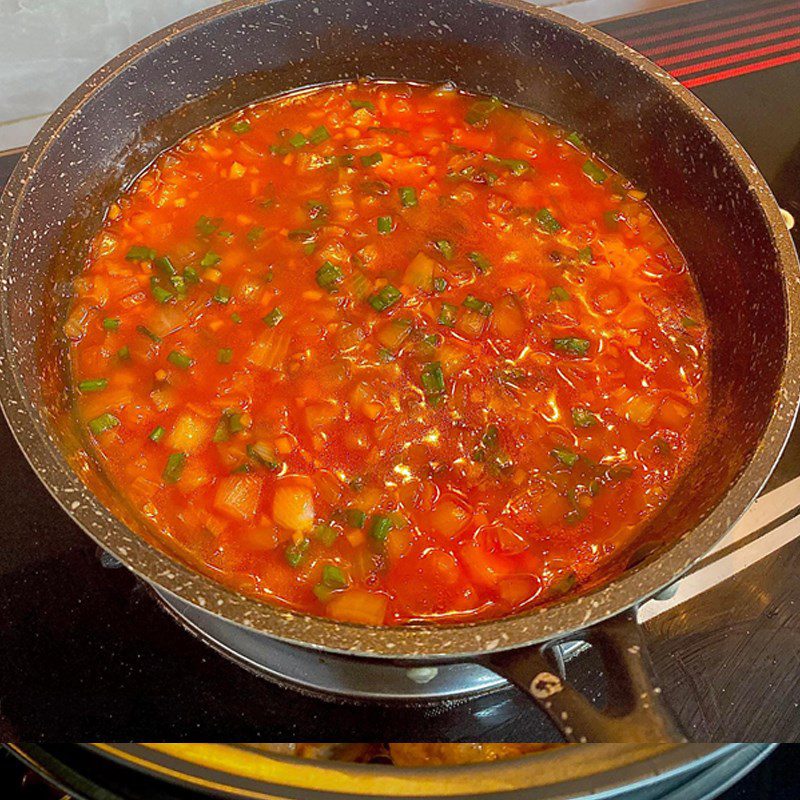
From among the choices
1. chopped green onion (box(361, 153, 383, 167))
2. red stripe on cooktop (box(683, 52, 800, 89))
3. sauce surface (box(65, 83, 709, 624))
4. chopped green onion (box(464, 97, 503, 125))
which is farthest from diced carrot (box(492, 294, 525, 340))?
red stripe on cooktop (box(683, 52, 800, 89))

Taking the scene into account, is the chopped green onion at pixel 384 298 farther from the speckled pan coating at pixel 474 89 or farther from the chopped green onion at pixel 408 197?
the speckled pan coating at pixel 474 89

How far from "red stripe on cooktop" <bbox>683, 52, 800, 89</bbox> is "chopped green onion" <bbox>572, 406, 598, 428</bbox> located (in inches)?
52.0

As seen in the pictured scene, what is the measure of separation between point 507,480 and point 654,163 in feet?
2.65

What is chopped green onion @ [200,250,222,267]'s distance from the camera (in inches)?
65.3

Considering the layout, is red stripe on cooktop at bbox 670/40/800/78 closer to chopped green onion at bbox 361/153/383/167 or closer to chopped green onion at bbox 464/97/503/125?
chopped green onion at bbox 464/97/503/125

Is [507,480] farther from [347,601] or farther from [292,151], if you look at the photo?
[292,151]

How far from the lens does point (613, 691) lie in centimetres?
118

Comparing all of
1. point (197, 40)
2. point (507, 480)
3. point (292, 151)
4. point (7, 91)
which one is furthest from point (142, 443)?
point (7, 91)

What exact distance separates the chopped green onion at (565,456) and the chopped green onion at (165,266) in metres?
0.80

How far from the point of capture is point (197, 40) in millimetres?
1771

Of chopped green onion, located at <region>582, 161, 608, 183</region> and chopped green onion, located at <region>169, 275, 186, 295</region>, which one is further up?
chopped green onion, located at <region>582, 161, 608, 183</region>

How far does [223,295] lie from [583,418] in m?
0.71

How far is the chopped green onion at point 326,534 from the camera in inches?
54.0

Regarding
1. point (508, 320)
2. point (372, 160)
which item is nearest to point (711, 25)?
point (372, 160)
